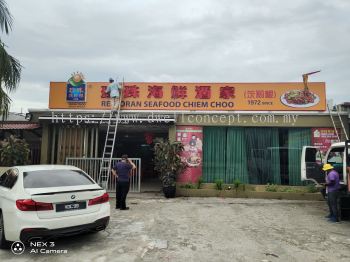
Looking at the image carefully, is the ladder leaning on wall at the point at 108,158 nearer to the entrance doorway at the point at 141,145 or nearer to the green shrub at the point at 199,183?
the entrance doorway at the point at 141,145

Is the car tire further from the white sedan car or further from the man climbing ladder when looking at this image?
the man climbing ladder

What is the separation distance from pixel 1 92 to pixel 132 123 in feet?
15.4

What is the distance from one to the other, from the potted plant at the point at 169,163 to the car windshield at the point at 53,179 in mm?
5228

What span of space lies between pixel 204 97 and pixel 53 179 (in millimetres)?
8600

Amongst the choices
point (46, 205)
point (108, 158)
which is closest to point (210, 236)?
point (46, 205)

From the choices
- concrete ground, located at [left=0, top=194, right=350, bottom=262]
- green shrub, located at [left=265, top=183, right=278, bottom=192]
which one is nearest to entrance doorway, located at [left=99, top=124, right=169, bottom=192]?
green shrub, located at [left=265, top=183, right=278, bottom=192]

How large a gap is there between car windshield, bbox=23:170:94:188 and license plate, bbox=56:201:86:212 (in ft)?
1.74

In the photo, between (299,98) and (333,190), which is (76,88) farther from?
(333,190)

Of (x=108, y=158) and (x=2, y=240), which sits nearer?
(x=2, y=240)

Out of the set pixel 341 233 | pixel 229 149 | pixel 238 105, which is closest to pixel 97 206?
pixel 341 233

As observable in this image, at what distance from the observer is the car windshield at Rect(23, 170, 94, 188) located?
5.84 metres

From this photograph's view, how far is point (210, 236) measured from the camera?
22.2 feet

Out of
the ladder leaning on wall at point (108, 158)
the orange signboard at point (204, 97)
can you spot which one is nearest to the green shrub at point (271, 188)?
the orange signboard at point (204, 97)

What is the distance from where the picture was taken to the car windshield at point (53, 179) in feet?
19.2
